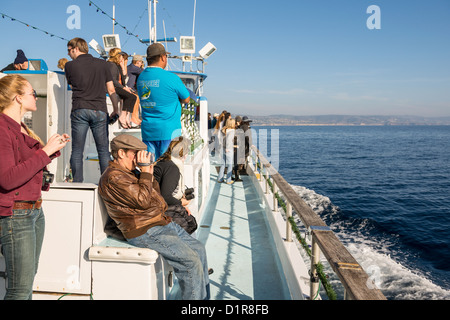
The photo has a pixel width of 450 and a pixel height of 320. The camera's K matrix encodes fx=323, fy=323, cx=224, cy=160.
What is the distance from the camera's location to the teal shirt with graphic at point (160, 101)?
11.2 feet

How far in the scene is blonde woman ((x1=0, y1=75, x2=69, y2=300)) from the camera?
74.8 inches

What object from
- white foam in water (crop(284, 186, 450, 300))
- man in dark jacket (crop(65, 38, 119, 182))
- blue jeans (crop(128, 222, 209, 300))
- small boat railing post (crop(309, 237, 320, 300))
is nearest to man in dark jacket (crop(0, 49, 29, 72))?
man in dark jacket (crop(65, 38, 119, 182))

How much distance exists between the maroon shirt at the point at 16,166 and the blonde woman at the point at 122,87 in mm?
2769

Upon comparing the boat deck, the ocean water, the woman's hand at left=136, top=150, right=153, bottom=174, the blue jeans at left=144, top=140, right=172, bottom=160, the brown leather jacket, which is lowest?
the ocean water

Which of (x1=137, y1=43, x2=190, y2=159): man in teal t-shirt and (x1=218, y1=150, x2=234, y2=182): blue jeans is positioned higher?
(x1=137, y1=43, x2=190, y2=159): man in teal t-shirt

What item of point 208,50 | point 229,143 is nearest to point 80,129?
point 229,143

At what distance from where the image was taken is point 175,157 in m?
3.46

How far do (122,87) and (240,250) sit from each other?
3.00m

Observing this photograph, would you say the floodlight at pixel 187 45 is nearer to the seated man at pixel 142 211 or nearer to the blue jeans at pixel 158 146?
the blue jeans at pixel 158 146

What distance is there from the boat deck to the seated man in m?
0.99

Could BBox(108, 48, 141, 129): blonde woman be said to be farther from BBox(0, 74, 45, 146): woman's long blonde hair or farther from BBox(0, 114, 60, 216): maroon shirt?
BBox(0, 114, 60, 216): maroon shirt
